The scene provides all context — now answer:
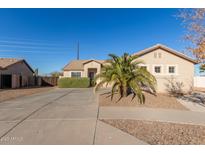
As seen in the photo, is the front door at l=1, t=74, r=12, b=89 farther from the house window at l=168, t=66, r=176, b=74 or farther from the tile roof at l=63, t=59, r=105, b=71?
the house window at l=168, t=66, r=176, b=74

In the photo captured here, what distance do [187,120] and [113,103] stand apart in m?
4.02

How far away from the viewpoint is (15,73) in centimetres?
2403

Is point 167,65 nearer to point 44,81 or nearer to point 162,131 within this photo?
point 162,131

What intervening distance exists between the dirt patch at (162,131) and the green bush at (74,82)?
17.3 meters

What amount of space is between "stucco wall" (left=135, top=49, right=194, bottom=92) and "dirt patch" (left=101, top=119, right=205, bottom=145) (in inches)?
402

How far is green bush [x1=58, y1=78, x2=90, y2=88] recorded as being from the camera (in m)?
22.7

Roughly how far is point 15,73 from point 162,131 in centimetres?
2542

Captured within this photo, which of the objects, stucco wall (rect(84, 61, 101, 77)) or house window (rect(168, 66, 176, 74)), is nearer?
house window (rect(168, 66, 176, 74))

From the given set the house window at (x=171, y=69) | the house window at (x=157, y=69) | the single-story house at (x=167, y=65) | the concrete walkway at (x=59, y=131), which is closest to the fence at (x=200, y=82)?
the single-story house at (x=167, y=65)

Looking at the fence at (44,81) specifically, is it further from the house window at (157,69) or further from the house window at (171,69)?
the house window at (171,69)


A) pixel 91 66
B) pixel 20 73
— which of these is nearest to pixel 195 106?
pixel 91 66

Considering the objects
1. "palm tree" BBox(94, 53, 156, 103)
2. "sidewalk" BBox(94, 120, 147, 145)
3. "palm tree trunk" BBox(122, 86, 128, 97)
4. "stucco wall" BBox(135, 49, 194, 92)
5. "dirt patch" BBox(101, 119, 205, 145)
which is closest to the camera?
"sidewalk" BBox(94, 120, 147, 145)

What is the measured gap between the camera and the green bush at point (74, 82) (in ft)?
74.3

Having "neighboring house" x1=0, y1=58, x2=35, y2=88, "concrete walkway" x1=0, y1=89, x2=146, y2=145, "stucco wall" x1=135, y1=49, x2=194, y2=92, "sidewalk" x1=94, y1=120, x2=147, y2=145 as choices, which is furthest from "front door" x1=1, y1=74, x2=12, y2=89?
"sidewalk" x1=94, y1=120, x2=147, y2=145
